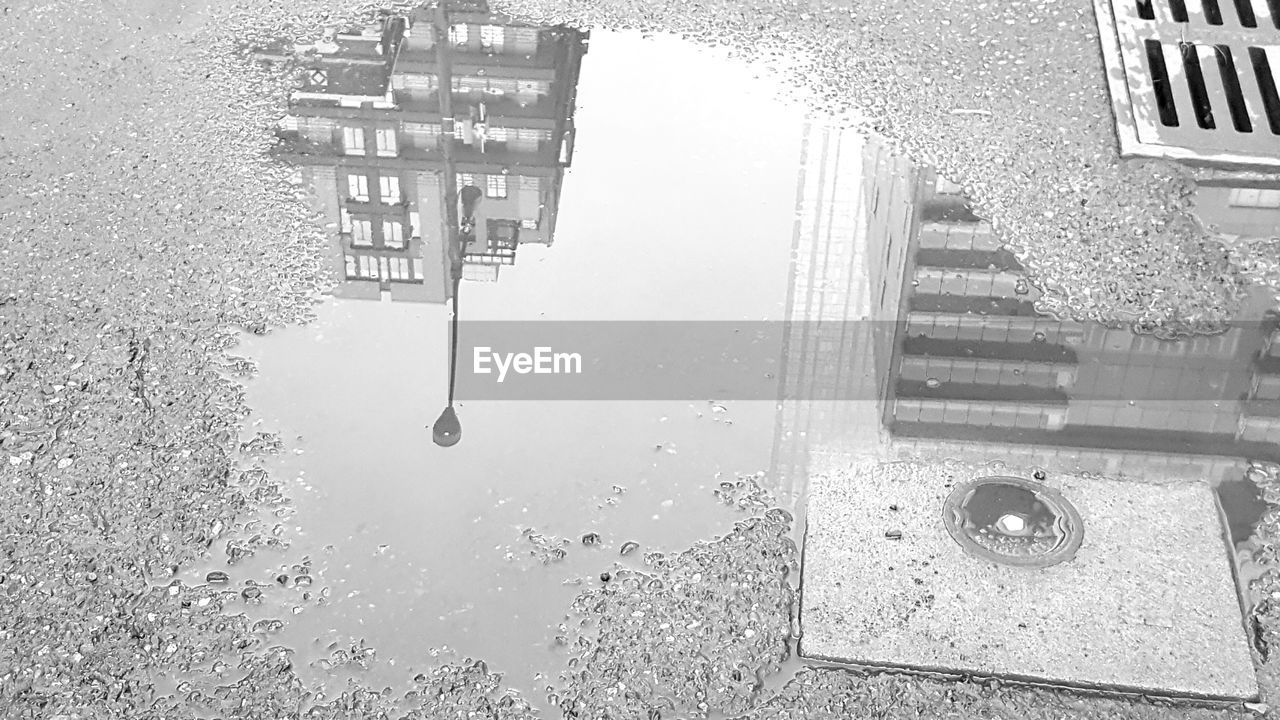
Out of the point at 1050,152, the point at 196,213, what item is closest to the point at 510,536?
the point at 196,213

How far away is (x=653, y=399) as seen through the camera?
3.51 meters

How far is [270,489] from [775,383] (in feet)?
4.64

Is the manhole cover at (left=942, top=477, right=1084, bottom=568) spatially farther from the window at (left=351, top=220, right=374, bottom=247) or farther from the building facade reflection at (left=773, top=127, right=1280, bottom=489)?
the window at (left=351, top=220, right=374, bottom=247)

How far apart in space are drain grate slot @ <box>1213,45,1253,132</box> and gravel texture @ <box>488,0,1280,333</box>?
406 millimetres

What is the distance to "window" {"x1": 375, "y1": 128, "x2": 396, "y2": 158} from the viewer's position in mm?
4457

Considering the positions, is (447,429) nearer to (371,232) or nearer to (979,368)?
(371,232)

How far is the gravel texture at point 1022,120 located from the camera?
390cm

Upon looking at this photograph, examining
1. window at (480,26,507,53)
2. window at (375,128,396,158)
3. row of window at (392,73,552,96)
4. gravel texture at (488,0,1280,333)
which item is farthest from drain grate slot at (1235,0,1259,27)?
window at (375,128,396,158)

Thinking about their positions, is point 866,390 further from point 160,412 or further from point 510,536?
point 160,412

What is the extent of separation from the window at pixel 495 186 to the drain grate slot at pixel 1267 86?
2771 mm

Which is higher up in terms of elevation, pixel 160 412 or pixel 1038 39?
pixel 1038 39

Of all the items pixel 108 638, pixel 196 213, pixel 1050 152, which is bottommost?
pixel 108 638

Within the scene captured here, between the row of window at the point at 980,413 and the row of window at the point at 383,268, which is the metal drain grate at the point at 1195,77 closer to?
the row of window at the point at 980,413

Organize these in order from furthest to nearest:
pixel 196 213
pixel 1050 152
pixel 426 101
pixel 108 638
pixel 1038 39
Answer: pixel 1038 39 < pixel 426 101 < pixel 1050 152 < pixel 196 213 < pixel 108 638
